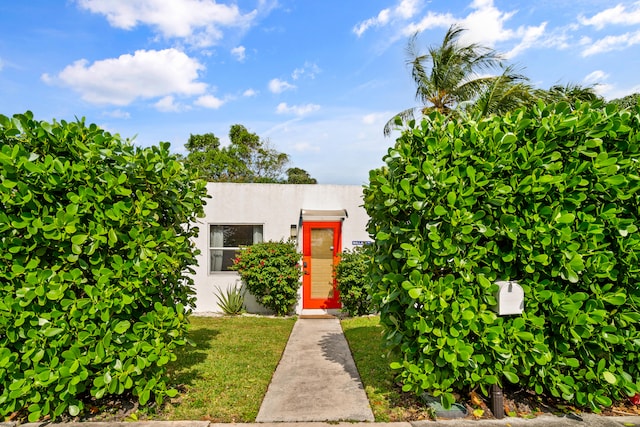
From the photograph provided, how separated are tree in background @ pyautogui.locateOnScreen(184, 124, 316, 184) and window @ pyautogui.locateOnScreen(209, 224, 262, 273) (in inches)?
914

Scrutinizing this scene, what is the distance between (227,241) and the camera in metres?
9.48

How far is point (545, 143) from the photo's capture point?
3297 mm

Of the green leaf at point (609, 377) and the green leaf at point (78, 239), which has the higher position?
the green leaf at point (78, 239)

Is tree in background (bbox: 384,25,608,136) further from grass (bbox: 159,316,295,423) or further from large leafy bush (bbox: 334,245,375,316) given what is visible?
grass (bbox: 159,316,295,423)

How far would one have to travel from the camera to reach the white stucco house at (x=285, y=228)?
9305 mm

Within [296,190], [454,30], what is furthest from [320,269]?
[454,30]

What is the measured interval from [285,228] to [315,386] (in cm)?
558

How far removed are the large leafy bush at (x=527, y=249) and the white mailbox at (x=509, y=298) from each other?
0.09m

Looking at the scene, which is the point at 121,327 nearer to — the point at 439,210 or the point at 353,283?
the point at 439,210

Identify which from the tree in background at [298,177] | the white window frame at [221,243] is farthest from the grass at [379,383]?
the tree in background at [298,177]

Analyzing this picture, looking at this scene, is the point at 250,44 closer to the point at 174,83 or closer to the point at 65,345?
the point at 65,345

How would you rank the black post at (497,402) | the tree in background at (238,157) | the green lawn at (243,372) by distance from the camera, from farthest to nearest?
the tree in background at (238,157)
the green lawn at (243,372)
the black post at (497,402)

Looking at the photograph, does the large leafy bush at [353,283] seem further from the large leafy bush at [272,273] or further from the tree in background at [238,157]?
the tree in background at [238,157]

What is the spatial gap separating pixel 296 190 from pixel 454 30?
13.0 meters
